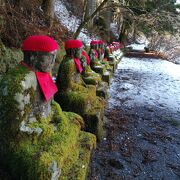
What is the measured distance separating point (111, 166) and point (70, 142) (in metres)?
1.15

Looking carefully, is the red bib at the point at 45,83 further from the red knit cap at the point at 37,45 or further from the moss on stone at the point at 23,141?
the red knit cap at the point at 37,45

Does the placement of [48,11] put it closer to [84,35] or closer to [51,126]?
[84,35]

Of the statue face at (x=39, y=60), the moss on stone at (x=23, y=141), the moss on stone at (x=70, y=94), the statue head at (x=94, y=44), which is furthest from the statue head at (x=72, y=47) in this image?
the statue head at (x=94, y=44)

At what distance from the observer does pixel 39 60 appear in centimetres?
236

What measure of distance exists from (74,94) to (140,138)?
58.1 inches

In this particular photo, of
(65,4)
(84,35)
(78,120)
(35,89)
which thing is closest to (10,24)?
(78,120)

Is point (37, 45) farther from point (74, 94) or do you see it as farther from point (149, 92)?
point (149, 92)

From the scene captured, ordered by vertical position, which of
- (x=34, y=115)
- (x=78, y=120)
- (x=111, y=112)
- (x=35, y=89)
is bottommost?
(x=111, y=112)

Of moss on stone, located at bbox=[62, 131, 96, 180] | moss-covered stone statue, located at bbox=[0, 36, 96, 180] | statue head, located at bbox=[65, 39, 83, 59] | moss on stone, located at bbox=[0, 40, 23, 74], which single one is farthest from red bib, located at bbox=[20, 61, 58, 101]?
moss on stone, located at bbox=[0, 40, 23, 74]

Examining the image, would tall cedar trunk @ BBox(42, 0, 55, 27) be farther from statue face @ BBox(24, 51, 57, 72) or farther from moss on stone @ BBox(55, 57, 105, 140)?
statue face @ BBox(24, 51, 57, 72)

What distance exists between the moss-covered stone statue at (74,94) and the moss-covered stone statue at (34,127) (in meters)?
1.15

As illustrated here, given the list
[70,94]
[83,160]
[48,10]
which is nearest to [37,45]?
[83,160]

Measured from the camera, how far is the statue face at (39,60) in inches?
91.9

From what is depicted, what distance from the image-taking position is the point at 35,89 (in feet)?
7.65
